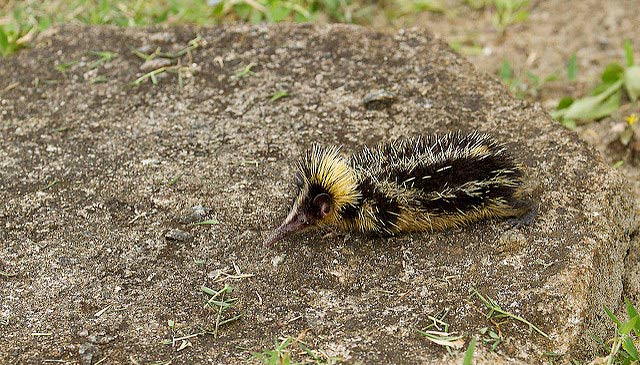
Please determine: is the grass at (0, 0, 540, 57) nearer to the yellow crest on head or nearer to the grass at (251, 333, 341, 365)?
the yellow crest on head

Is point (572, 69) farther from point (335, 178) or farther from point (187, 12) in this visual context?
point (335, 178)

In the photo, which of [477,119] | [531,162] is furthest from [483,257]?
[477,119]

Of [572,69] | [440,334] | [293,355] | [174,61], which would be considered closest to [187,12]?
[174,61]

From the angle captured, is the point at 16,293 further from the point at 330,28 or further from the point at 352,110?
the point at 330,28

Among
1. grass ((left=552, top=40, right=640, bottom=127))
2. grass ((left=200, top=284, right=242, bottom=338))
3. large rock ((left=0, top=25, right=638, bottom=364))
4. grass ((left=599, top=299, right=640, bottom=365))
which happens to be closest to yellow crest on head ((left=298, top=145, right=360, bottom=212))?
large rock ((left=0, top=25, right=638, bottom=364))

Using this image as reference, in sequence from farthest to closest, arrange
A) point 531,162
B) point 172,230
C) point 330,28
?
point 330,28 → point 531,162 → point 172,230

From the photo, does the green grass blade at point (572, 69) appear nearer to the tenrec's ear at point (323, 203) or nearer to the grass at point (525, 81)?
the grass at point (525, 81)
